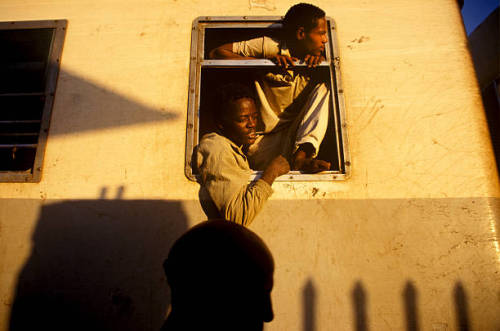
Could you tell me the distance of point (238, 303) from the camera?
28.5 inches

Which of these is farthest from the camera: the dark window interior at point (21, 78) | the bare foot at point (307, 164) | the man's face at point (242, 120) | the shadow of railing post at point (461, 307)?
the dark window interior at point (21, 78)

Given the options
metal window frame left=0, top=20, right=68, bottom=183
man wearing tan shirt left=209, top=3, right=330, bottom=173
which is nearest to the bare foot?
man wearing tan shirt left=209, top=3, right=330, bottom=173

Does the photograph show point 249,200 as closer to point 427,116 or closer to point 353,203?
point 353,203

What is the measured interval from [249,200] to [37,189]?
1.45 metres

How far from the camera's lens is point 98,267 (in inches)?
61.2

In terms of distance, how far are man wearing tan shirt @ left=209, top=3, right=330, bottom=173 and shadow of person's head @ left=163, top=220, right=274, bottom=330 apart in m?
1.07

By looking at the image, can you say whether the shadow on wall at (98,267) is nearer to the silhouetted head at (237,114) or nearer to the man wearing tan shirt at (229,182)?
the man wearing tan shirt at (229,182)

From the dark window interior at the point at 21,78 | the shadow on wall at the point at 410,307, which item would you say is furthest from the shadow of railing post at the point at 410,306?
the dark window interior at the point at 21,78

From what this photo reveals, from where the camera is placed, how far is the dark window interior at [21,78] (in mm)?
2186

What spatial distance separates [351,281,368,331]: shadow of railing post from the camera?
1446 millimetres

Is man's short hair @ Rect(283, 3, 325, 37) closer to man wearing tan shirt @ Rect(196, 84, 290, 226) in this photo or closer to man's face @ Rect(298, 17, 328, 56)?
man's face @ Rect(298, 17, 328, 56)

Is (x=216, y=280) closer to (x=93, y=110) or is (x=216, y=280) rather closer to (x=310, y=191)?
(x=310, y=191)

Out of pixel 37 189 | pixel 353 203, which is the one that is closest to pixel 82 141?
pixel 37 189

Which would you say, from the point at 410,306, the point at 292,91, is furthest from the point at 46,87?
the point at 410,306
